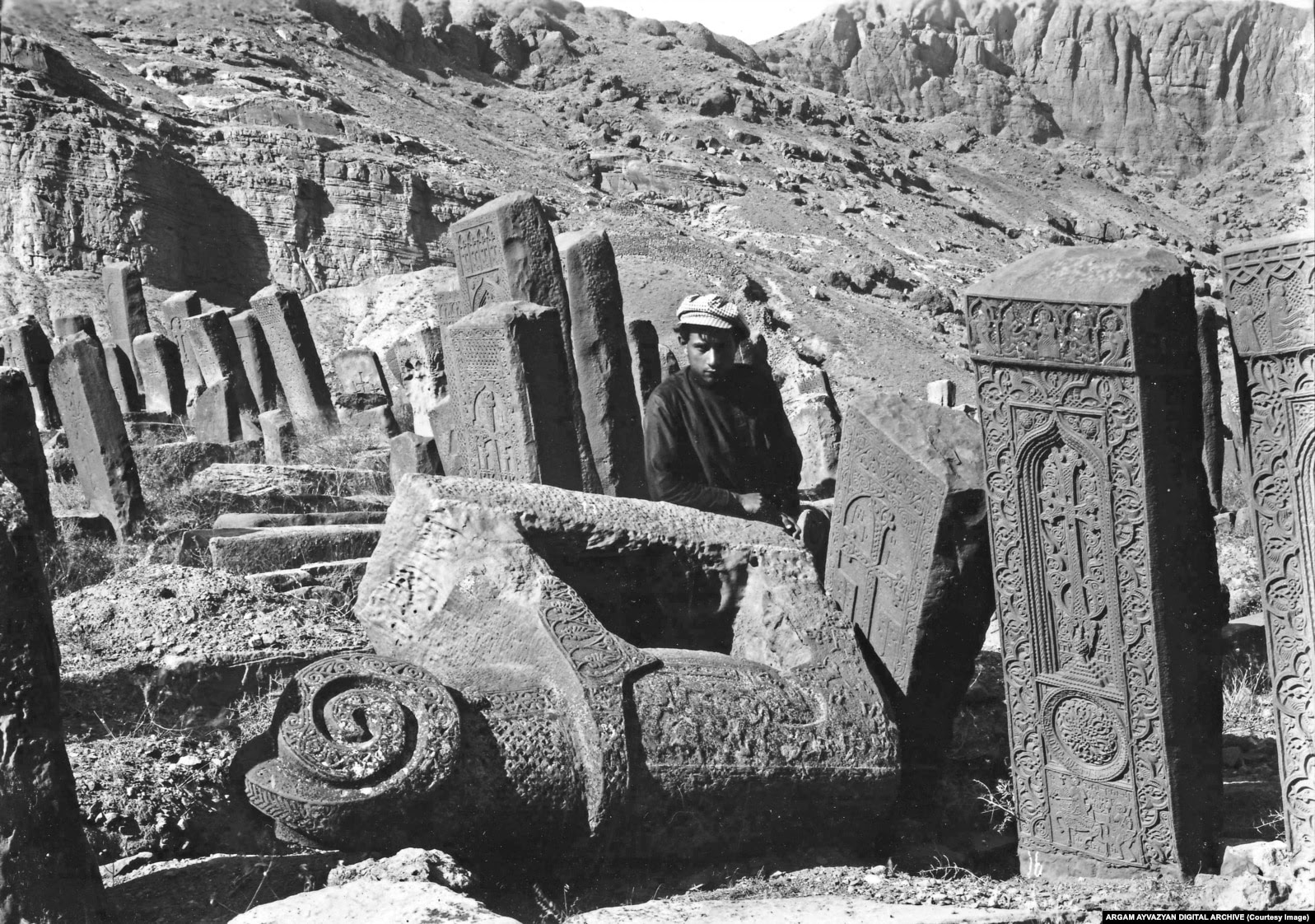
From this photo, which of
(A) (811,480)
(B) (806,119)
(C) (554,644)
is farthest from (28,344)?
(B) (806,119)

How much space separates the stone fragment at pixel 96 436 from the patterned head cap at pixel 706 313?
11.0ft

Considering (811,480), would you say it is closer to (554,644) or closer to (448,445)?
(448,445)

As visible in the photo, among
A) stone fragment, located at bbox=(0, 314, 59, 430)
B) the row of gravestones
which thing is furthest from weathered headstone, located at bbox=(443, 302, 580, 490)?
stone fragment, located at bbox=(0, 314, 59, 430)

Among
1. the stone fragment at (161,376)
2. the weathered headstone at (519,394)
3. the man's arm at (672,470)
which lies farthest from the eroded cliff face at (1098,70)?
the man's arm at (672,470)

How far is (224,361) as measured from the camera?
12.9m

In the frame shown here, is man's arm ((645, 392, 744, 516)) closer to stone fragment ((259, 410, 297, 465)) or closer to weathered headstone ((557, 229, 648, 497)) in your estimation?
weathered headstone ((557, 229, 648, 497))

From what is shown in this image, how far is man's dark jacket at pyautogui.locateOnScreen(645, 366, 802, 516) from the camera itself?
5.50m

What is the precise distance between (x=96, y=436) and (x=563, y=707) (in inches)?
179

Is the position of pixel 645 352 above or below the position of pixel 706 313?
above

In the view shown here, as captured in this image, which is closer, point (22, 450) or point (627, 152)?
point (22, 450)

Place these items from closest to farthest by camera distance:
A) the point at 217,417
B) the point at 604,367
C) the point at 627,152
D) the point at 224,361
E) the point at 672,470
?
the point at 672,470 < the point at 604,367 < the point at 217,417 < the point at 224,361 < the point at 627,152

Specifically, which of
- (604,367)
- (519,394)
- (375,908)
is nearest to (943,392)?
(604,367)

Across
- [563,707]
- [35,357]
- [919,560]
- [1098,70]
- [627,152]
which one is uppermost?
[1098,70]

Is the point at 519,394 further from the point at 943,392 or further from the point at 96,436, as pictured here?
the point at 943,392
